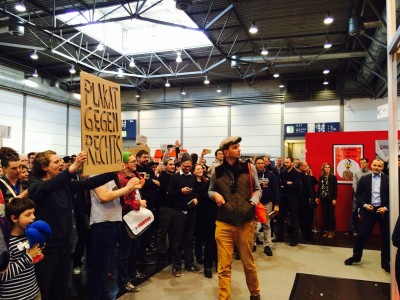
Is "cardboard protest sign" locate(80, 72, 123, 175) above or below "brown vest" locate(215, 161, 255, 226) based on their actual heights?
above

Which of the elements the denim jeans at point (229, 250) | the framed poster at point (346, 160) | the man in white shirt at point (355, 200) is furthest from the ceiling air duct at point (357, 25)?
the denim jeans at point (229, 250)

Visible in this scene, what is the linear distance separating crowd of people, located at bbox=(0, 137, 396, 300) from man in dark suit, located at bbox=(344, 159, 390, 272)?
14mm

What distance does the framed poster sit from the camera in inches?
304

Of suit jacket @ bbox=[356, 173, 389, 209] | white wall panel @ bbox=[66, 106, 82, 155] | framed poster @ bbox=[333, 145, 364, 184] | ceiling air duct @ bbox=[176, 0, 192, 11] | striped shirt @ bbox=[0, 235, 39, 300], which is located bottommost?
striped shirt @ bbox=[0, 235, 39, 300]

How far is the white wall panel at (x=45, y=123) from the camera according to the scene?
1288 cm

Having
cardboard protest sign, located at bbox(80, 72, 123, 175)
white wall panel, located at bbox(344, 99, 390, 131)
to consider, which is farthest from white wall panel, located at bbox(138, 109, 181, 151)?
cardboard protest sign, located at bbox(80, 72, 123, 175)

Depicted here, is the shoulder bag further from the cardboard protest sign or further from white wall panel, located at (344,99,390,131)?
white wall panel, located at (344,99,390,131)

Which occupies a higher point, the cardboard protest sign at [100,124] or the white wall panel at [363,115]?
the white wall panel at [363,115]

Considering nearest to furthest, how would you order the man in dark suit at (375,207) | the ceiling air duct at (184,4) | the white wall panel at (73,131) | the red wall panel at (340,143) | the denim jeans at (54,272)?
the denim jeans at (54,272)
the man in dark suit at (375,207)
the ceiling air duct at (184,4)
the red wall panel at (340,143)
the white wall panel at (73,131)

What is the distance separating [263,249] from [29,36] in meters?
9.14

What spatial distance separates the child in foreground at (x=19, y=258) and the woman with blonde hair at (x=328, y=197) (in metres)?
6.26

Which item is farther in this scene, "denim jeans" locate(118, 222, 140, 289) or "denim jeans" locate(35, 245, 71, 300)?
"denim jeans" locate(118, 222, 140, 289)

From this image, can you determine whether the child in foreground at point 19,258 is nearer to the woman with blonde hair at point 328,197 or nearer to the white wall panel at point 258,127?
the woman with blonde hair at point 328,197

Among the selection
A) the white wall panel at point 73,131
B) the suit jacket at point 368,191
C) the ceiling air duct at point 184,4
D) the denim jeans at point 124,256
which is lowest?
the denim jeans at point 124,256
